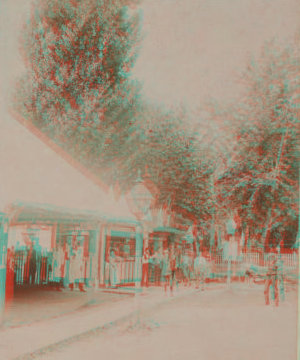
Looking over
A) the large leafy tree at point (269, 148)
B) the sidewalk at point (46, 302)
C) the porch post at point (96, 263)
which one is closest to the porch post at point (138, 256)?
the sidewalk at point (46, 302)

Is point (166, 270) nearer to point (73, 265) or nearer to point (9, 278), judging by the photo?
point (73, 265)

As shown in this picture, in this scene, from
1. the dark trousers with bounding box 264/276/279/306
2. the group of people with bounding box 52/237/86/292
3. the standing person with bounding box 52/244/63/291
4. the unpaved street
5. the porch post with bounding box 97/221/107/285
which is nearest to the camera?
the unpaved street

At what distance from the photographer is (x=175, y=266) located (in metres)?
3.88

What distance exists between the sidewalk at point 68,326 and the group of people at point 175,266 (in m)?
0.10

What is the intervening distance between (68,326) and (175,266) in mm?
1153

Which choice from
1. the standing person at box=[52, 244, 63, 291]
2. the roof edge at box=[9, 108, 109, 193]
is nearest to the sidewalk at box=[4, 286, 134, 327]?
the standing person at box=[52, 244, 63, 291]

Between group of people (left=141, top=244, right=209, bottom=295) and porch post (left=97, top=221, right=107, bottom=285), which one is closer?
group of people (left=141, top=244, right=209, bottom=295)

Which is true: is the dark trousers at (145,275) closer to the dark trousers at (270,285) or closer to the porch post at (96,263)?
the porch post at (96,263)

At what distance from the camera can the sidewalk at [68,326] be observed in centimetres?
337

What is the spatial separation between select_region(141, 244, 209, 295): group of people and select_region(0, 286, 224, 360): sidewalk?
0.10 m

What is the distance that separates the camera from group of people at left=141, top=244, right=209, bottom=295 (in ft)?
12.3

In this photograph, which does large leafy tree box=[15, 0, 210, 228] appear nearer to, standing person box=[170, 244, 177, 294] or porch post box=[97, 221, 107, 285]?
A: standing person box=[170, 244, 177, 294]

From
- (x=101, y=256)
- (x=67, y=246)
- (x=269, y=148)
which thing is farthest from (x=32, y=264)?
(x=269, y=148)

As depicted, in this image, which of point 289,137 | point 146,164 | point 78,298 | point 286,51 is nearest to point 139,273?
point 78,298
